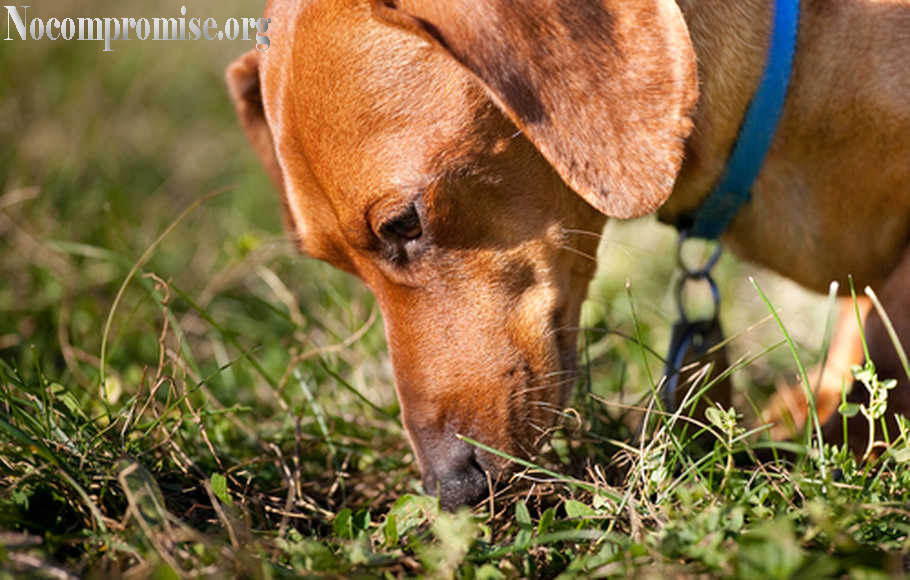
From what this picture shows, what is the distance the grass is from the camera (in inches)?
55.3

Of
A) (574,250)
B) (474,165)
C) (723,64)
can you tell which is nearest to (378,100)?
(474,165)

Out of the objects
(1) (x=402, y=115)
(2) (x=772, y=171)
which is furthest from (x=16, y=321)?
(2) (x=772, y=171)

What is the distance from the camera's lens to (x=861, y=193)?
200cm

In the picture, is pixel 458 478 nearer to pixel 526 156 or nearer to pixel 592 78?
pixel 526 156

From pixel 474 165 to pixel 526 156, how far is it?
0.13 metres

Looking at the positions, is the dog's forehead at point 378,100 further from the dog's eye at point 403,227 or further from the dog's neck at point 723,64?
the dog's neck at point 723,64

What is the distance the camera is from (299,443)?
202 centimetres

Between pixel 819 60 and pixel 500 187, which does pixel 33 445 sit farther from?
pixel 819 60

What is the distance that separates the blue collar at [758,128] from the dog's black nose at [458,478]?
846 mm

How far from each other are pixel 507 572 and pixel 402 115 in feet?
2.89

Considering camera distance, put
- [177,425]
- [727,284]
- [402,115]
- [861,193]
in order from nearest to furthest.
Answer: [402,115] → [177,425] → [861,193] → [727,284]

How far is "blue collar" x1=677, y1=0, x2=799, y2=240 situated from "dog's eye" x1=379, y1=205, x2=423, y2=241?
750mm

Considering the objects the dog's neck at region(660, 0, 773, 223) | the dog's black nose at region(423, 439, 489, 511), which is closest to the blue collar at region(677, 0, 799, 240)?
the dog's neck at region(660, 0, 773, 223)

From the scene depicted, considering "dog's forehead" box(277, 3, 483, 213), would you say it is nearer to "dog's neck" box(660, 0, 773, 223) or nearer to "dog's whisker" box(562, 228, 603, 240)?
"dog's whisker" box(562, 228, 603, 240)
